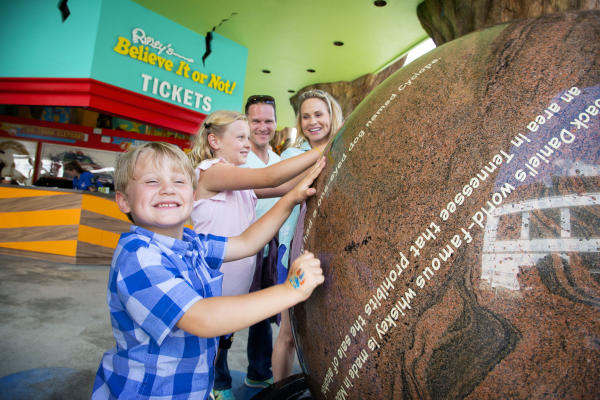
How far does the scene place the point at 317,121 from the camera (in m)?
2.28

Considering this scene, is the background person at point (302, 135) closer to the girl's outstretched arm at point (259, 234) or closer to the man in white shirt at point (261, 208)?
the man in white shirt at point (261, 208)

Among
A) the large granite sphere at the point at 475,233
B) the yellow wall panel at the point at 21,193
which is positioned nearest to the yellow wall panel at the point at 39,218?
the yellow wall panel at the point at 21,193

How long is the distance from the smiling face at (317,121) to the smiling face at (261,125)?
1.59 ft

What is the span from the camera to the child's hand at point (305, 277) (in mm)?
1118

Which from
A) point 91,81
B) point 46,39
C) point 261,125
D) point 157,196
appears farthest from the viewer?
point 46,39

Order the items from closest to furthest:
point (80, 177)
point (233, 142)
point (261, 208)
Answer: point (233, 142) → point (261, 208) → point (80, 177)

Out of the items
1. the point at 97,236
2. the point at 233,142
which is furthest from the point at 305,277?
the point at 97,236

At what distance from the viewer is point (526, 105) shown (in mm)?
949

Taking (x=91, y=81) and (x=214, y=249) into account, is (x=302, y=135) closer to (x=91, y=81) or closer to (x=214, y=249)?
(x=214, y=249)

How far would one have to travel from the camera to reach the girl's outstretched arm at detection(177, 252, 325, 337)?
1.07m

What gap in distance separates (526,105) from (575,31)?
0.30m

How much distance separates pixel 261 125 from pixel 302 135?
0.34m

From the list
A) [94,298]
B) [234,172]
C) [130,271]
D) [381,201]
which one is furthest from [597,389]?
[94,298]

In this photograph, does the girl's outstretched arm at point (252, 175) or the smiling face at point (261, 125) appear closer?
the girl's outstretched arm at point (252, 175)
